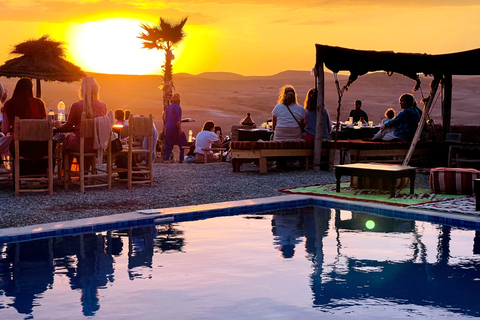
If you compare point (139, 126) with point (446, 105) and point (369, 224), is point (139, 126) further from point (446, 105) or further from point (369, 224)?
point (446, 105)

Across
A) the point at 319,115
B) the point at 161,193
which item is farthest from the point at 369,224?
the point at 319,115

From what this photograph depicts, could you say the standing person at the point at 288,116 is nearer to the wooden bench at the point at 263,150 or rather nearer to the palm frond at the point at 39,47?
the wooden bench at the point at 263,150

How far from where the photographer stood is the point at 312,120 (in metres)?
12.5

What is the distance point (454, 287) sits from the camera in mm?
4922

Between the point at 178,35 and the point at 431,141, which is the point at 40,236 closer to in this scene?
the point at 431,141

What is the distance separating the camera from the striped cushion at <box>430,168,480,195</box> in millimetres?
9281

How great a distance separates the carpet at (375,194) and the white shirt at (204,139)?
4.10 metres

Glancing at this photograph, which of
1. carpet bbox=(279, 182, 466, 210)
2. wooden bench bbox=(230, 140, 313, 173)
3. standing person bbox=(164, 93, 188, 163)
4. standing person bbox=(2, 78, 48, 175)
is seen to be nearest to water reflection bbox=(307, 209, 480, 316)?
carpet bbox=(279, 182, 466, 210)

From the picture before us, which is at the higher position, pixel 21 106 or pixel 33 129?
pixel 21 106

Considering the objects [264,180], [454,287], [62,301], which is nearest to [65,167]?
[264,180]

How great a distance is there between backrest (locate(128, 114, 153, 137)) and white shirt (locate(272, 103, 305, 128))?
308 centimetres

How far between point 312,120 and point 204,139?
2575mm

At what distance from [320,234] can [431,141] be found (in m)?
7.32

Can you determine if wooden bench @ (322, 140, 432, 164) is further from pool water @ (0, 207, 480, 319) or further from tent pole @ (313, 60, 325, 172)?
pool water @ (0, 207, 480, 319)
